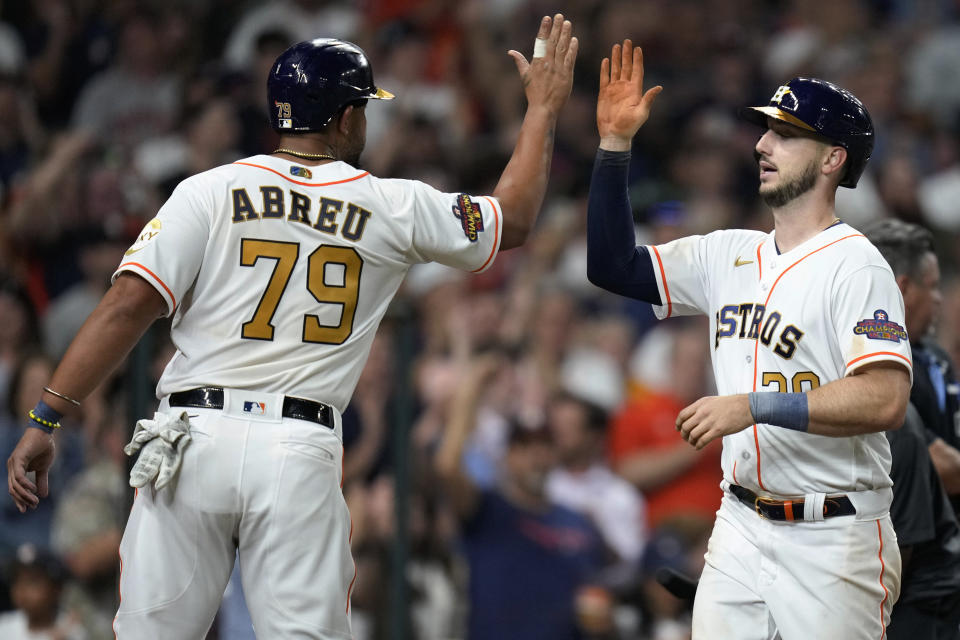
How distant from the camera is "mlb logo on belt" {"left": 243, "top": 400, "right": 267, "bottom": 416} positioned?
351 centimetres

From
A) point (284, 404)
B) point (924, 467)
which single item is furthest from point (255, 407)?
point (924, 467)

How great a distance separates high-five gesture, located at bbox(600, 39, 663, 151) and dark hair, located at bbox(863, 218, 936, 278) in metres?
0.97

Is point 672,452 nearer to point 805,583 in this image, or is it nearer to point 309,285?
point 805,583

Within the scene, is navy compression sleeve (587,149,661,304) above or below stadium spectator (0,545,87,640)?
above

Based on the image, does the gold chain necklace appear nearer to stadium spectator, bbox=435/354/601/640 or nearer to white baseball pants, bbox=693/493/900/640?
white baseball pants, bbox=693/493/900/640

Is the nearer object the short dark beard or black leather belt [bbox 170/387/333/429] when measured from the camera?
black leather belt [bbox 170/387/333/429]

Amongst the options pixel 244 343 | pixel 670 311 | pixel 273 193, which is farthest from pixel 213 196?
pixel 670 311

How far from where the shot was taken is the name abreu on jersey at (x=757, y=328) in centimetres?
353

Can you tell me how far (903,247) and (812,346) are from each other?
95cm

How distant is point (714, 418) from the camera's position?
3281mm

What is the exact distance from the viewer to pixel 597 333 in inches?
305

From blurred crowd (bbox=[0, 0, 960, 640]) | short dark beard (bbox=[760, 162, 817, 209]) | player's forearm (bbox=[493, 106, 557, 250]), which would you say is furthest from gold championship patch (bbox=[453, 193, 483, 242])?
blurred crowd (bbox=[0, 0, 960, 640])

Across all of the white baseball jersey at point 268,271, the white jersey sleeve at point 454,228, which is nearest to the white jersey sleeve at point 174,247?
the white baseball jersey at point 268,271

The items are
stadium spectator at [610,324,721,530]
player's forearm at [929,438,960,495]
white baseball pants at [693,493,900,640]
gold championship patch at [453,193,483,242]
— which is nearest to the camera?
white baseball pants at [693,493,900,640]
